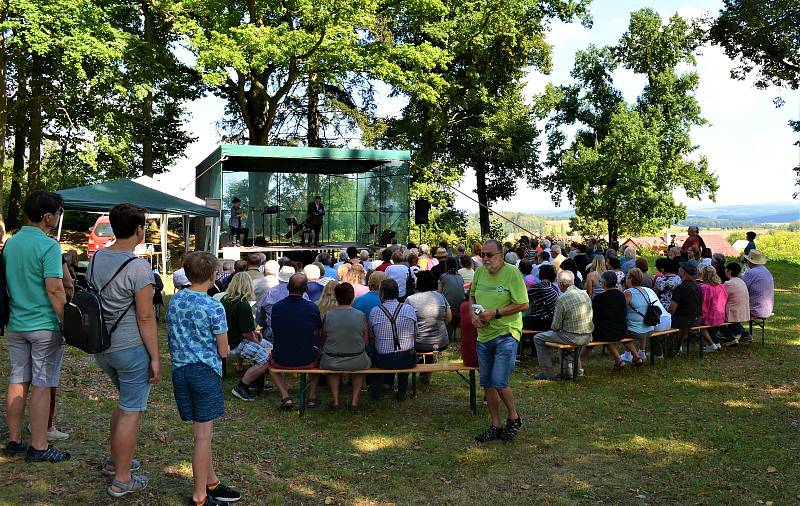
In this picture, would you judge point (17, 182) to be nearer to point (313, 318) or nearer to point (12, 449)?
point (313, 318)

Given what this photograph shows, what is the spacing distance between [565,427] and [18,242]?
4.14 meters

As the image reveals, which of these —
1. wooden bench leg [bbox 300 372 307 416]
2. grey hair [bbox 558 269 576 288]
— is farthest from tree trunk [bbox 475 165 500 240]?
wooden bench leg [bbox 300 372 307 416]

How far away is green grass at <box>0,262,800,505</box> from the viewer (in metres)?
4.27

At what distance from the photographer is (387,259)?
942 centimetres

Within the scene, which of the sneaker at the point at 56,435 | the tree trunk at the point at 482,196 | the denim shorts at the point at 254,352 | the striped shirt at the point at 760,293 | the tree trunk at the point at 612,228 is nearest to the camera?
the sneaker at the point at 56,435

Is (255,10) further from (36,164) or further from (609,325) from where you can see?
(609,325)

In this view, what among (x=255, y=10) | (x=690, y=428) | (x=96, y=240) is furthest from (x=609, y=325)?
(x=255, y=10)

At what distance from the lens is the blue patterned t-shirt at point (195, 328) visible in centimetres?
362

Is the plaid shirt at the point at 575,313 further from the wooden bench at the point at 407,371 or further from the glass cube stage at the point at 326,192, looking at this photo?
the glass cube stage at the point at 326,192

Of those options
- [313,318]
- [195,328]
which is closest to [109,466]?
[195,328]

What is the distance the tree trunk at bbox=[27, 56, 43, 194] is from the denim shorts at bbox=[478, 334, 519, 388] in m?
19.7

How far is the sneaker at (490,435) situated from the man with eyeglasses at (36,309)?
2907mm

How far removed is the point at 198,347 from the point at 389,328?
8.40ft

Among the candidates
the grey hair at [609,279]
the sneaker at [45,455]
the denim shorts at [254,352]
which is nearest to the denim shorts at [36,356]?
the sneaker at [45,455]
